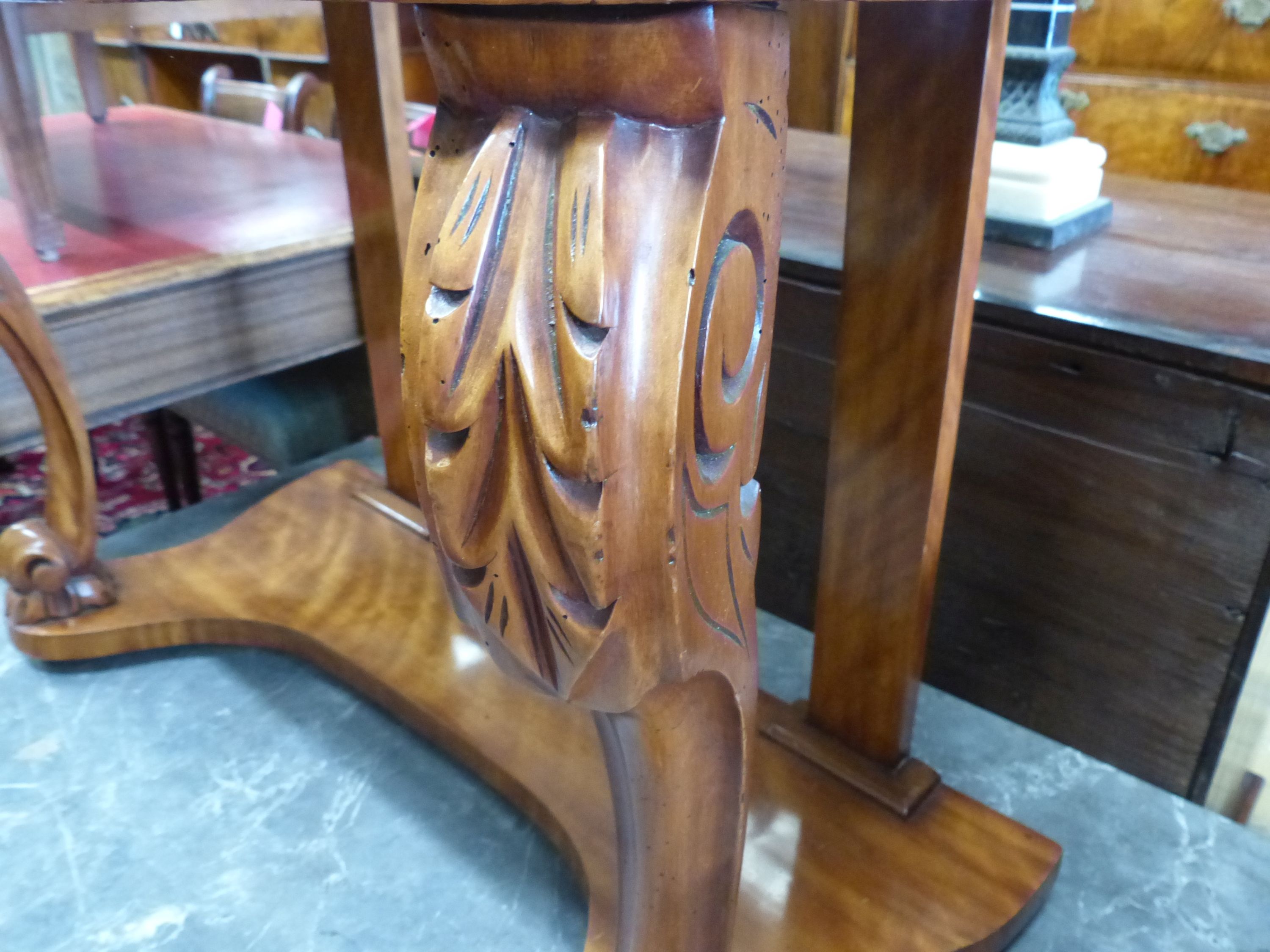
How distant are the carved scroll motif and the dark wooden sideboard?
27 centimetres

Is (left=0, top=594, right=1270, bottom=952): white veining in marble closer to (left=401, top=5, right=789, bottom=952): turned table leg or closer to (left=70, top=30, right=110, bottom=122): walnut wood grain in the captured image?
(left=401, top=5, right=789, bottom=952): turned table leg

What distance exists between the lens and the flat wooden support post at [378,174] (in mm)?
714

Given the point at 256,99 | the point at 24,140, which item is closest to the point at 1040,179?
the point at 24,140

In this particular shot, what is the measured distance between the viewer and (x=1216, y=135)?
1.40m

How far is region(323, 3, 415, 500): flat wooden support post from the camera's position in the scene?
714 millimetres

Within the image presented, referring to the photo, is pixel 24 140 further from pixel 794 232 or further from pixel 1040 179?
pixel 1040 179

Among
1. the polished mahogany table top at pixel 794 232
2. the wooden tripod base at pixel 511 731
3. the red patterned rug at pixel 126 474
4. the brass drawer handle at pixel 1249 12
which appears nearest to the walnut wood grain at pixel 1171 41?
the brass drawer handle at pixel 1249 12

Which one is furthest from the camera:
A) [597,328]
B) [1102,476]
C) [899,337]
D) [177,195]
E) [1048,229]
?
[177,195]

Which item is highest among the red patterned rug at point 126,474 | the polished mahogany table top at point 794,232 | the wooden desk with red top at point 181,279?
the polished mahogany table top at point 794,232

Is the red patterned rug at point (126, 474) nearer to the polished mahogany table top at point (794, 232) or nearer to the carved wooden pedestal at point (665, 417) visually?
the polished mahogany table top at point (794, 232)

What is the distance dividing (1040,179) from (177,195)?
835 millimetres

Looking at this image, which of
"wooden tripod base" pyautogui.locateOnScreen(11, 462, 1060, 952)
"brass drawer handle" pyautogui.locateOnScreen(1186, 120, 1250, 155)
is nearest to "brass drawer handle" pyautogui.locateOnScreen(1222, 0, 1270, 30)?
"brass drawer handle" pyautogui.locateOnScreen(1186, 120, 1250, 155)

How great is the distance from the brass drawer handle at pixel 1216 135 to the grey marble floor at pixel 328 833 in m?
1.05

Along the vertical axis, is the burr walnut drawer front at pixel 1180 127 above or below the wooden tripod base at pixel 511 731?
above
